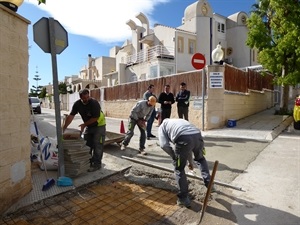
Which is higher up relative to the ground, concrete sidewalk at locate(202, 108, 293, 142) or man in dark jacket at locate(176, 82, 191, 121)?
man in dark jacket at locate(176, 82, 191, 121)

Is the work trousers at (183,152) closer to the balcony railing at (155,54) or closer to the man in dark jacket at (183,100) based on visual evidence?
the man in dark jacket at (183,100)

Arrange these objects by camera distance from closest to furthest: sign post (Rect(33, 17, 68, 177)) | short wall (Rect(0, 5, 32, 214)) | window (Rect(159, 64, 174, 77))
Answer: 1. short wall (Rect(0, 5, 32, 214))
2. sign post (Rect(33, 17, 68, 177))
3. window (Rect(159, 64, 174, 77))

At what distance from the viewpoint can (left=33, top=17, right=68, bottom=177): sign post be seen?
3875mm

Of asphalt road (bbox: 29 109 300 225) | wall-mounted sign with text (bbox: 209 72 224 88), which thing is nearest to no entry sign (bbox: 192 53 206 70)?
wall-mounted sign with text (bbox: 209 72 224 88)

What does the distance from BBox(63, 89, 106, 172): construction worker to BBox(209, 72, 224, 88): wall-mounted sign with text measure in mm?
5667

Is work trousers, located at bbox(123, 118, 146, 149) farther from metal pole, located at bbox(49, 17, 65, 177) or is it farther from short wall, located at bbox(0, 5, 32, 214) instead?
short wall, located at bbox(0, 5, 32, 214)

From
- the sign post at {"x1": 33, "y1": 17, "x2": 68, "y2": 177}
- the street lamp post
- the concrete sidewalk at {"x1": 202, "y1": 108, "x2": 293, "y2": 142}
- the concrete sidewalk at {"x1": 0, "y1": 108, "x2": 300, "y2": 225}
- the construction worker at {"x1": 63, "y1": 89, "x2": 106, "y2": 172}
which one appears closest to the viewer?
the concrete sidewalk at {"x1": 0, "y1": 108, "x2": 300, "y2": 225}

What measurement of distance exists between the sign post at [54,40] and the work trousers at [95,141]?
2.62 feet

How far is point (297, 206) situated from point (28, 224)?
347cm

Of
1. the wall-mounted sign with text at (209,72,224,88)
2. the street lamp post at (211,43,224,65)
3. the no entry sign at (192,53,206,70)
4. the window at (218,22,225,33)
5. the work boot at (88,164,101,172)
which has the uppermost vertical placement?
the window at (218,22,225,33)

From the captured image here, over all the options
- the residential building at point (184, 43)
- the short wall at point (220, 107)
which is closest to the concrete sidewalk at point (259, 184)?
the short wall at point (220, 107)

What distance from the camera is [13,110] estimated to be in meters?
3.35

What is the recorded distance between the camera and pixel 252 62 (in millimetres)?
30172

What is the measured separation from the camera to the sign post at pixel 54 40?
3.88 metres
